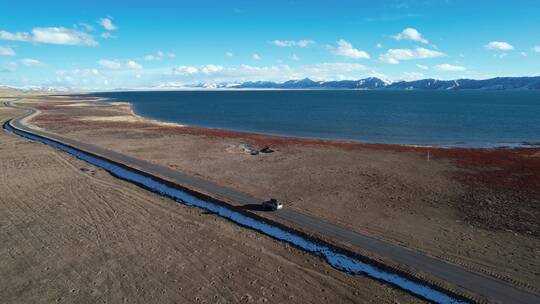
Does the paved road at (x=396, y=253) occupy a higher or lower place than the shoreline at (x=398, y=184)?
higher

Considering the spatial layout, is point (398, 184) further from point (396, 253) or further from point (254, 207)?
point (396, 253)

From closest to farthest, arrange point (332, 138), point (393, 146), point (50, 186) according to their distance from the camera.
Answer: point (50, 186), point (393, 146), point (332, 138)

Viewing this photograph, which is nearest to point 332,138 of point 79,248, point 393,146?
point 393,146

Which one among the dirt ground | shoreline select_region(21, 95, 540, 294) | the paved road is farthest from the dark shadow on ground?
the dirt ground

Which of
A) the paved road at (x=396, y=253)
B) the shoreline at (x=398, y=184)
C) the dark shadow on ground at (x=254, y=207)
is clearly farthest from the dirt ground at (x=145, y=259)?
the shoreline at (x=398, y=184)

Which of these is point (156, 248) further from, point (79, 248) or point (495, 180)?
point (495, 180)

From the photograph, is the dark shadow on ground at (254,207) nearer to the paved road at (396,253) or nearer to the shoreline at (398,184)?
the paved road at (396,253)

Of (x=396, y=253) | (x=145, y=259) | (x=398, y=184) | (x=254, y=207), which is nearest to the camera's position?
(x=145, y=259)

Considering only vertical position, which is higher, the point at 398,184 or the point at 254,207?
the point at 254,207

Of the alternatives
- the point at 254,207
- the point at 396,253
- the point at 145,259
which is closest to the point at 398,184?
the point at 254,207
